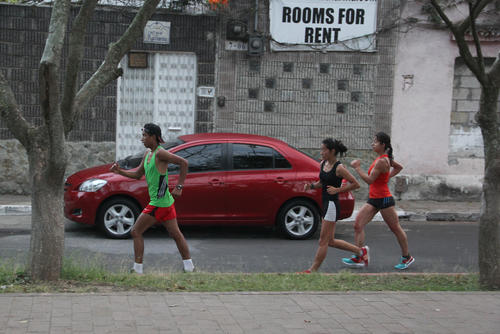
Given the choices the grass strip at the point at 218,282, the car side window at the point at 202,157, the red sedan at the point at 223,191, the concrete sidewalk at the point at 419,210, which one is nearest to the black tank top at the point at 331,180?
the grass strip at the point at 218,282

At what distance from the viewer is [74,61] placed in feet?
19.5

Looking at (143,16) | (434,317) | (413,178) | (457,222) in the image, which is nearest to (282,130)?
(413,178)

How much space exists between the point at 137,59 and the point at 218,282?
26.8 feet

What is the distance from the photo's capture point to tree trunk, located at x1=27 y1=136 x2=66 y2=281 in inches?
231

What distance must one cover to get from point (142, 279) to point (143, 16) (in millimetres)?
2734

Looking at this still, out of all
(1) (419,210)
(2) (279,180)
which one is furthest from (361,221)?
(1) (419,210)

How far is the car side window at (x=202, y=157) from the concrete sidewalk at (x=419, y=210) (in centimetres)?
332

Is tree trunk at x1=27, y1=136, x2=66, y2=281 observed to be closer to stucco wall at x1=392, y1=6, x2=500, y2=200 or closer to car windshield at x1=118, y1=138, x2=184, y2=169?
car windshield at x1=118, y1=138, x2=184, y2=169

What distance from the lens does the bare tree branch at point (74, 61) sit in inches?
232

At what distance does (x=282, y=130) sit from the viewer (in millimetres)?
13719

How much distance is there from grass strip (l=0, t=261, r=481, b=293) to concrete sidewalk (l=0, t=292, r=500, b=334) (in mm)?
300

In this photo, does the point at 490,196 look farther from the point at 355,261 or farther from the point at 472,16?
the point at 355,261

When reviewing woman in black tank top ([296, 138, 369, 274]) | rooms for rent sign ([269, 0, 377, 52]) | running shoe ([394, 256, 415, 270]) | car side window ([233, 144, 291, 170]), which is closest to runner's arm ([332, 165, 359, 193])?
woman in black tank top ([296, 138, 369, 274])

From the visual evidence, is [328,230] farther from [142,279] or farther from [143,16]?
[143,16]
